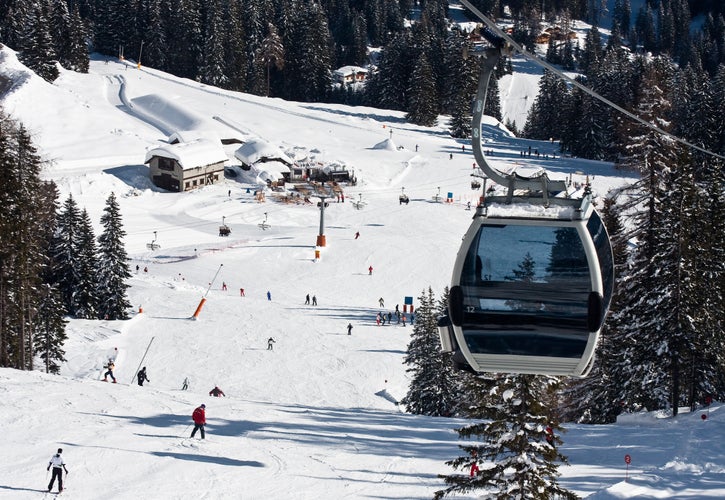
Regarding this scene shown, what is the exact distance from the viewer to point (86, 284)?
40.4 m

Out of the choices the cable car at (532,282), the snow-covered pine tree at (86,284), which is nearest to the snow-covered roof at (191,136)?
the snow-covered pine tree at (86,284)

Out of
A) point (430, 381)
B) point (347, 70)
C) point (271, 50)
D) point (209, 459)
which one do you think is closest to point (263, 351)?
point (430, 381)

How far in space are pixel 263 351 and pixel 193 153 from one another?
35.4 meters

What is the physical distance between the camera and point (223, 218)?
5941 cm

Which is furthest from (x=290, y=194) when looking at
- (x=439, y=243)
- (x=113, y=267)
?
(x=113, y=267)

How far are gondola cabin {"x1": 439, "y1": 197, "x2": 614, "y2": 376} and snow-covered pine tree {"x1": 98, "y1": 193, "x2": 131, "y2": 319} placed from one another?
32.6m

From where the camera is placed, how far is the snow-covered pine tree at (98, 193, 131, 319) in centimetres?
3994

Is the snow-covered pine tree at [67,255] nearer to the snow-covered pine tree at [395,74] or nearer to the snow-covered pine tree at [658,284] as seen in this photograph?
the snow-covered pine tree at [658,284]

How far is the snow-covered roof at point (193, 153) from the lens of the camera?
6625cm

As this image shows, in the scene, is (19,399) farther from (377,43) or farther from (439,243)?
(377,43)

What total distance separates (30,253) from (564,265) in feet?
86.3

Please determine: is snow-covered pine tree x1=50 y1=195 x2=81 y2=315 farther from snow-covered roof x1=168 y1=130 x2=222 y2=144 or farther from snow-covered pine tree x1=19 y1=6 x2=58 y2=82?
snow-covered pine tree x1=19 y1=6 x2=58 y2=82

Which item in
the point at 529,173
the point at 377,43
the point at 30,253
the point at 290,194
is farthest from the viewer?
the point at 377,43

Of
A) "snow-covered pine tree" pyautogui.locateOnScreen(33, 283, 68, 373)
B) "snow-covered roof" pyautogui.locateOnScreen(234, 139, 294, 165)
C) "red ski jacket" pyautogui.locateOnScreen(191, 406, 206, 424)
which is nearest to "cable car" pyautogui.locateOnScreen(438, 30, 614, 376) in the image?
"red ski jacket" pyautogui.locateOnScreen(191, 406, 206, 424)
